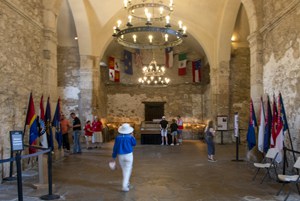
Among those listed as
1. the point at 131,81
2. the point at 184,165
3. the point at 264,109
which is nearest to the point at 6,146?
the point at 184,165

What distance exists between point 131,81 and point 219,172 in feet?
41.6

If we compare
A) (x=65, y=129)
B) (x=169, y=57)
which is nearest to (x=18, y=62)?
(x=65, y=129)

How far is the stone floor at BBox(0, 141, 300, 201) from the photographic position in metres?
5.08

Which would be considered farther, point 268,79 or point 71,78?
point 71,78

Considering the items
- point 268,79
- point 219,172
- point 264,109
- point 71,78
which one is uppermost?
point 71,78

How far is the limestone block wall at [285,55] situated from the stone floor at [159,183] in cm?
151

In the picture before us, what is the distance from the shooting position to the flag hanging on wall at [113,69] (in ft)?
59.9

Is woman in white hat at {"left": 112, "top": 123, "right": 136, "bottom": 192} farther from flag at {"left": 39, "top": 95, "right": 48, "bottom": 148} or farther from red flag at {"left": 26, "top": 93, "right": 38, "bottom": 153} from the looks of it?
flag at {"left": 39, "top": 95, "right": 48, "bottom": 148}

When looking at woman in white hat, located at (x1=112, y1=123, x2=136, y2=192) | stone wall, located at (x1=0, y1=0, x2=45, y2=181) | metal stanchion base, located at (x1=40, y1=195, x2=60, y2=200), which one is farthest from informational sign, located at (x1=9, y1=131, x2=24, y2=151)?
stone wall, located at (x1=0, y1=0, x2=45, y2=181)

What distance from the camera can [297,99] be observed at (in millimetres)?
6188

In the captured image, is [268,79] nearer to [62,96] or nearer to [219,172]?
[219,172]

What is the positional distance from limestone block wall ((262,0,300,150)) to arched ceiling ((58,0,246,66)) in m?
4.37

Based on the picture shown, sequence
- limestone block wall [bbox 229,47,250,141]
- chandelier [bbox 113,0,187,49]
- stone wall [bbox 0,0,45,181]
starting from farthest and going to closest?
limestone block wall [bbox 229,47,250,141] < chandelier [bbox 113,0,187,49] < stone wall [bbox 0,0,45,181]

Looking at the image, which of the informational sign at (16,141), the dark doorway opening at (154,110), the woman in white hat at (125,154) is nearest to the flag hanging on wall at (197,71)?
the dark doorway opening at (154,110)
